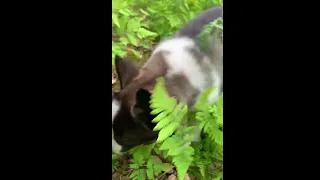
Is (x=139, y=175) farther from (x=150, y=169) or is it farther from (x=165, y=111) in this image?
(x=165, y=111)

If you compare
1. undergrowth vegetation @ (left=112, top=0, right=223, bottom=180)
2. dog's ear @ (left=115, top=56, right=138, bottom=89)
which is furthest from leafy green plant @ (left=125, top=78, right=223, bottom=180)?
dog's ear @ (left=115, top=56, right=138, bottom=89)

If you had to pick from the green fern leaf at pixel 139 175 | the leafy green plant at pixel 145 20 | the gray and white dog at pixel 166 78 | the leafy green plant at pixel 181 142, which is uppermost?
the leafy green plant at pixel 145 20

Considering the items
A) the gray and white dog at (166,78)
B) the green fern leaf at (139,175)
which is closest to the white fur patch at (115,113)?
the gray and white dog at (166,78)

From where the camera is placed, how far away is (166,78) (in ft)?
6.00

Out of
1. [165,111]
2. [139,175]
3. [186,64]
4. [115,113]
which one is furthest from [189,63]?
[139,175]

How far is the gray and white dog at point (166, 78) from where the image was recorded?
180 centimetres

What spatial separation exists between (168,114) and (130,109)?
135mm

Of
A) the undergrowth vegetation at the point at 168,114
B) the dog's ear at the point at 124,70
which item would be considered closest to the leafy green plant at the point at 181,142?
the undergrowth vegetation at the point at 168,114

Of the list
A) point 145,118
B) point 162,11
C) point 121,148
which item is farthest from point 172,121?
point 162,11

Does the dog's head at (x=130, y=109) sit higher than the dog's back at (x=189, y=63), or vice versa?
the dog's back at (x=189, y=63)

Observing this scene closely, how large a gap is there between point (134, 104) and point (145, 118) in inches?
2.5

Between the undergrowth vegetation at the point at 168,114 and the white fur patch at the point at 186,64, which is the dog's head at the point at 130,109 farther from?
the white fur patch at the point at 186,64

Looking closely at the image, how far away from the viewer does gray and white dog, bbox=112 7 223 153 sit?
5.92 feet

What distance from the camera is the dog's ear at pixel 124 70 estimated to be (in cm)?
180
